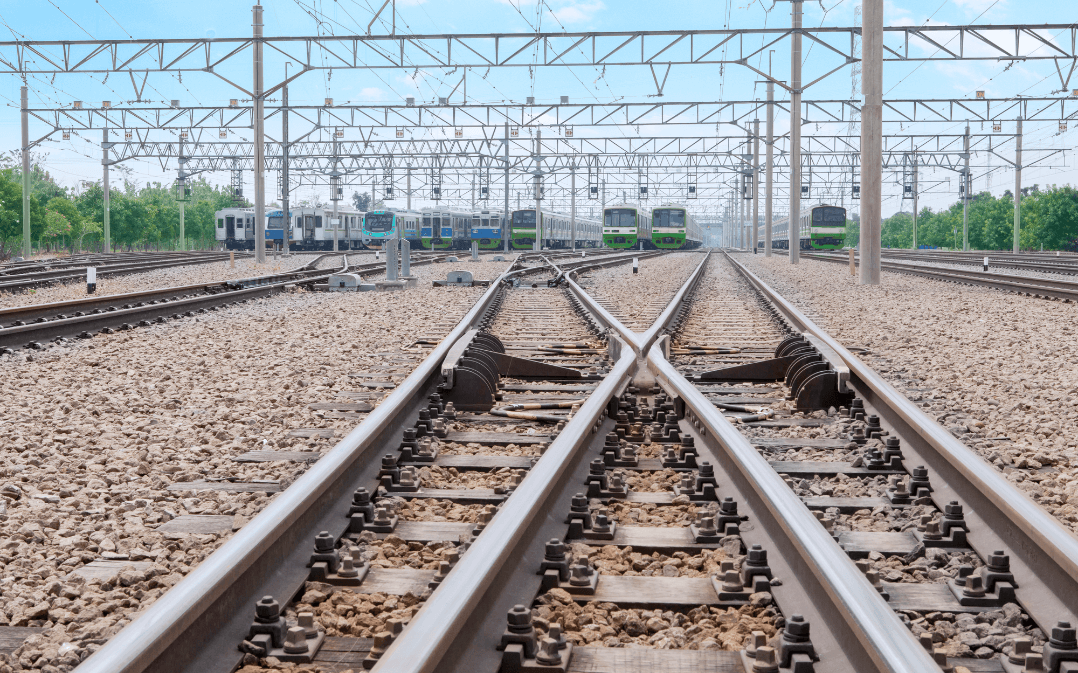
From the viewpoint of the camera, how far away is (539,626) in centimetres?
253

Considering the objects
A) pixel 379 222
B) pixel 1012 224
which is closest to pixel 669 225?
pixel 379 222

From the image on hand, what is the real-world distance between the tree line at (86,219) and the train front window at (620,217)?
26.1 m

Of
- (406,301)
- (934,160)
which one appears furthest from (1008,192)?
(406,301)

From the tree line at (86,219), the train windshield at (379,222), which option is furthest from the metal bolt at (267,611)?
the train windshield at (379,222)

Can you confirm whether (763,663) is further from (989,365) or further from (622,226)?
(622,226)

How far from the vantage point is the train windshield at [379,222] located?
164 ft

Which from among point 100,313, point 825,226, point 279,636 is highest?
point 825,226

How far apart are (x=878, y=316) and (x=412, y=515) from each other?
32.5 feet

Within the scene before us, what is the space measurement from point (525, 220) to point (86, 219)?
2961 cm

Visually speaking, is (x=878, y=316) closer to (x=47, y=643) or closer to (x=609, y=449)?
(x=609, y=449)

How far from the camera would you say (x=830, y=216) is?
50906 mm

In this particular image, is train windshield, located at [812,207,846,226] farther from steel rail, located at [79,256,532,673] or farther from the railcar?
steel rail, located at [79,256,532,673]

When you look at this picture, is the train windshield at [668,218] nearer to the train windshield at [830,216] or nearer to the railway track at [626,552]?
the train windshield at [830,216]

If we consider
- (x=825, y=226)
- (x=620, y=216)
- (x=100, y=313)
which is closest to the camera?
(x=100, y=313)
